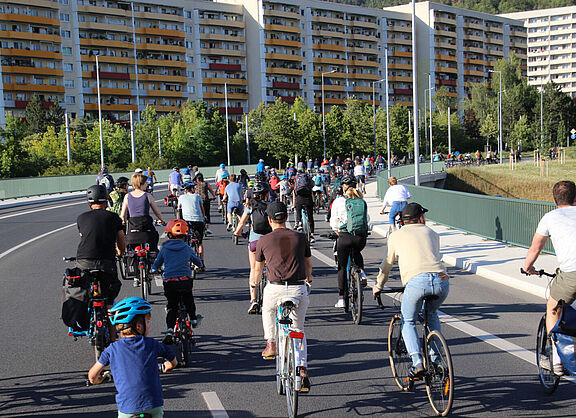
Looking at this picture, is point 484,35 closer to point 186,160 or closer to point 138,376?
point 186,160

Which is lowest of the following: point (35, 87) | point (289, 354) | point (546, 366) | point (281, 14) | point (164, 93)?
point (546, 366)

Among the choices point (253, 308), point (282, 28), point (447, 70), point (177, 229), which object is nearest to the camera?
point (177, 229)

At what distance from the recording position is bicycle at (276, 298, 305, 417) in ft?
18.0

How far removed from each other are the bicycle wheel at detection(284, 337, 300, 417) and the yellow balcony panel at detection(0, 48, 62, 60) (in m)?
97.6

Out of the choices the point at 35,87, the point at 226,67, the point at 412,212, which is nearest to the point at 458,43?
the point at 226,67

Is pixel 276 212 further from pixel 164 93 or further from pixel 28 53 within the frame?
pixel 164 93

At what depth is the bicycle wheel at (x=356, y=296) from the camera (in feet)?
29.4

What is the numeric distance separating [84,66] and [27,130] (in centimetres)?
1381

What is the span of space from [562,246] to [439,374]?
1.63 meters

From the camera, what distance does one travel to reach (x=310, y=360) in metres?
7.37

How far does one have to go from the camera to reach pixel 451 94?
142m

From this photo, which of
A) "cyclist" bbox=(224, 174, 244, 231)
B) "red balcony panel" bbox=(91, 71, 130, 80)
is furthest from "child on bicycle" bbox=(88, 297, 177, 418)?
"red balcony panel" bbox=(91, 71, 130, 80)

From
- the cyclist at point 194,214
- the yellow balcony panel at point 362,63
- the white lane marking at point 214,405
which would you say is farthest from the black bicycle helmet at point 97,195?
the yellow balcony panel at point 362,63

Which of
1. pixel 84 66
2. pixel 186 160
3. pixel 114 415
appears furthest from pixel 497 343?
pixel 84 66
